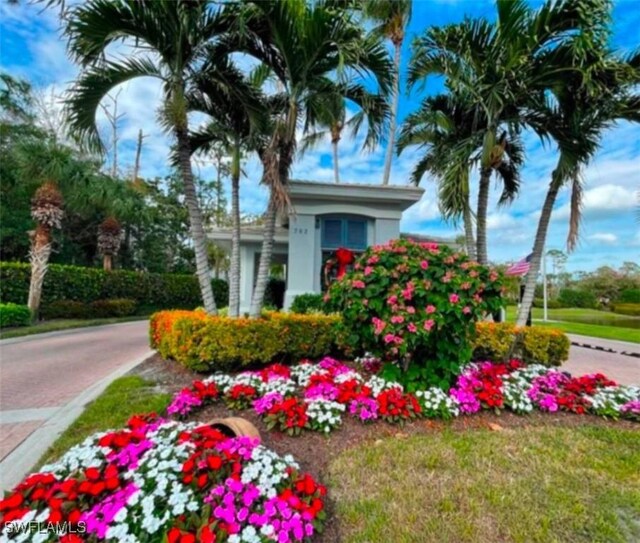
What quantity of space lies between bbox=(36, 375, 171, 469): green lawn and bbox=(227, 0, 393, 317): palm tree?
97.5 inches

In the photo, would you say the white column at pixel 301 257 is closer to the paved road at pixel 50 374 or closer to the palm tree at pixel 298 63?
the palm tree at pixel 298 63

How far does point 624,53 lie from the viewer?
683 centimetres

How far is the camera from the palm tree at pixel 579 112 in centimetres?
652

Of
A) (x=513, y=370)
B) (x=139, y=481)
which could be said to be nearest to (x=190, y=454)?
(x=139, y=481)

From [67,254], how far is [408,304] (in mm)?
25125

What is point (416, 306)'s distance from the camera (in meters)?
4.77

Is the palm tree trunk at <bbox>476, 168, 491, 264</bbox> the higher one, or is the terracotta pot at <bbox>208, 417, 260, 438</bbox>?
the palm tree trunk at <bbox>476, 168, 491, 264</bbox>

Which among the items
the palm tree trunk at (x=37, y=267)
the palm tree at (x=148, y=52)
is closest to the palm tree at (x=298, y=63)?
the palm tree at (x=148, y=52)

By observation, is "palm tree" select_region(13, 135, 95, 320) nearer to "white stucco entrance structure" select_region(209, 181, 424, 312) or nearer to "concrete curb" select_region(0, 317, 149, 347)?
"concrete curb" select_region(0, 317, 149, 347)

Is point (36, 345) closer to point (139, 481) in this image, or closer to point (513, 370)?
point (139, 481)

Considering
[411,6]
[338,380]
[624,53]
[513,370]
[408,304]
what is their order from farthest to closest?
[411,6], [624,53], [513,370], [338,380], [408,304]

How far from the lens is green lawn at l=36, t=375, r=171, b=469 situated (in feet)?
13.1

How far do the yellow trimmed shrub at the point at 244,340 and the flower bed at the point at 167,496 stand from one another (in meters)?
3.13

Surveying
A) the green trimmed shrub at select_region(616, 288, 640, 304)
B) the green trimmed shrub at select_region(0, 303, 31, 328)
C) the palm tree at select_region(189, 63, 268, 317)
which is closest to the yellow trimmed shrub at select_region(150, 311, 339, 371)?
the palm tree at select_region(189, 63, 268, 317)
